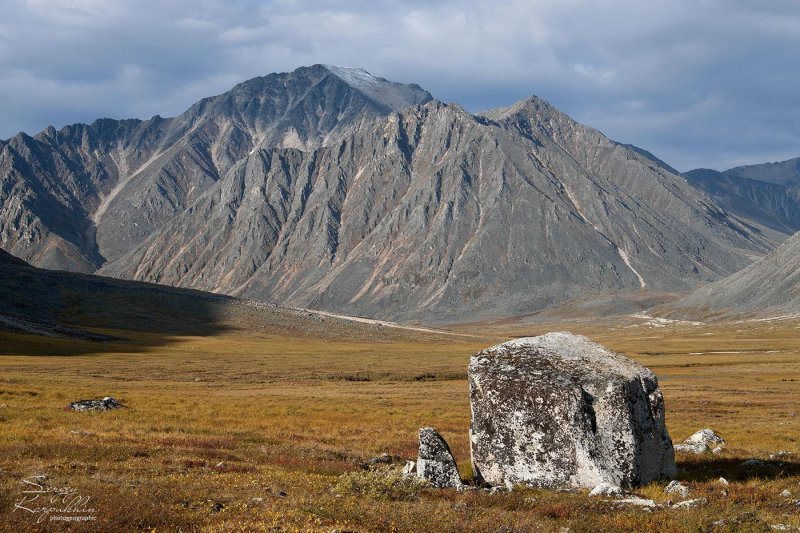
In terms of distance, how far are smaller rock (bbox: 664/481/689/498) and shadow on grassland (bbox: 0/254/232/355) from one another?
110956mm

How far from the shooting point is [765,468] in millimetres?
23469

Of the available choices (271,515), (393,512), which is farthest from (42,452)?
(393,512)

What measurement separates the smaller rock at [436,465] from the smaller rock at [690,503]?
605 cm

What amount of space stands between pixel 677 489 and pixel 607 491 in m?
2.30

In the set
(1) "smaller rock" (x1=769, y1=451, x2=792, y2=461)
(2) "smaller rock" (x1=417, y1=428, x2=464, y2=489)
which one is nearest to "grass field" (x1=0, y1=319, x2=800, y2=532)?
(1) "smaller rock" (x1=769, y1=451, x2=792, y2=461)

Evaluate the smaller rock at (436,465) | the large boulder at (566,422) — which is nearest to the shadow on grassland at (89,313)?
the smaller rock at (436,465)

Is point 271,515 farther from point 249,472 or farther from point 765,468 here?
point 765,468

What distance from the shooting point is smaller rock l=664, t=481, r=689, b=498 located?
18.9m

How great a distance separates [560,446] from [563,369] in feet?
8.05

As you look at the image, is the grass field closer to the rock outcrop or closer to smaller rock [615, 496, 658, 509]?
smaller rock [615, 496, 658, 509]

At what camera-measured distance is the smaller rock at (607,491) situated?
61.1ft
